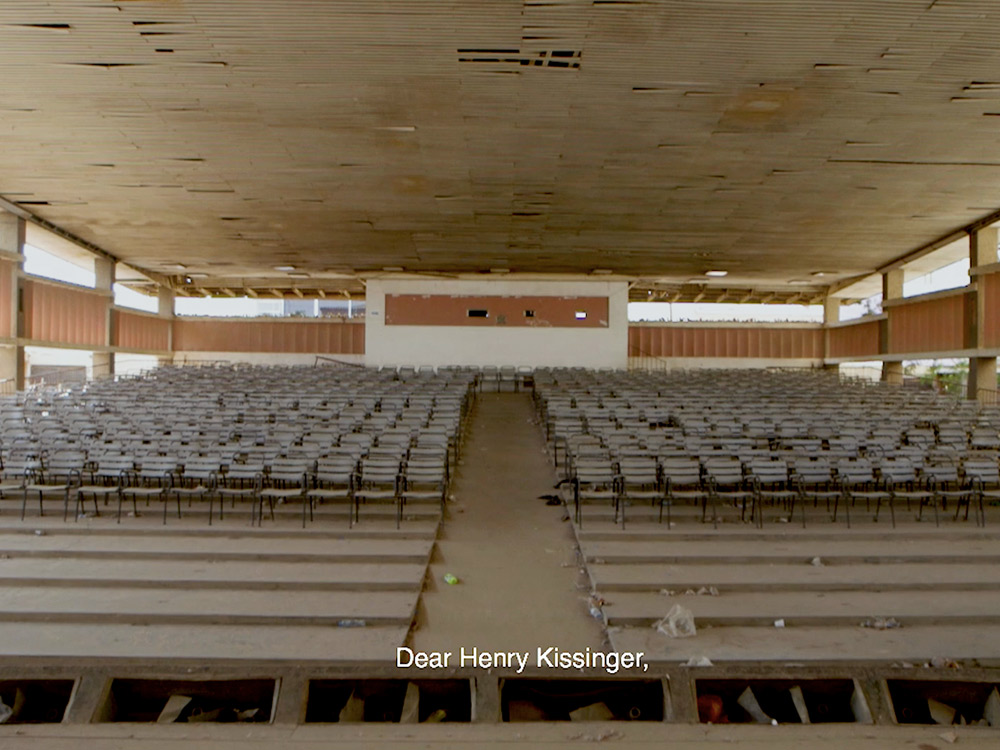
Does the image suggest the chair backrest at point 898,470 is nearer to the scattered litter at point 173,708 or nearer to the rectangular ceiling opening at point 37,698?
the scattered litter at point 173,708

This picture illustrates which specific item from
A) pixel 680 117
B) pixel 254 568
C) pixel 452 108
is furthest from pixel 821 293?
pixel 254 568

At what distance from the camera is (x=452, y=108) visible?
37.0ft

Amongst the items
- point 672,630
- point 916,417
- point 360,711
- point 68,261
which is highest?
point 68,261

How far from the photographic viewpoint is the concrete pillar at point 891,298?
24719 mm

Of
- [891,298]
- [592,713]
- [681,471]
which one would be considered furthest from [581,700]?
[891,298]

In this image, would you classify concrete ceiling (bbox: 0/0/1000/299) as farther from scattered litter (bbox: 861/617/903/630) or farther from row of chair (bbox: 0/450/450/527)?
scattered litter (bbox: 861/617/903/630)

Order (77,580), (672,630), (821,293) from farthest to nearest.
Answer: (821,293), (77,580), (672,630)

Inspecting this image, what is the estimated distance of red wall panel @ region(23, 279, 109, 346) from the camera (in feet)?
63.9

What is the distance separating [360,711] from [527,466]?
22.3 feet

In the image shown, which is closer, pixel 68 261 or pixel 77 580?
pixel 77 580

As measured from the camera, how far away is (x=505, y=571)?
732cm

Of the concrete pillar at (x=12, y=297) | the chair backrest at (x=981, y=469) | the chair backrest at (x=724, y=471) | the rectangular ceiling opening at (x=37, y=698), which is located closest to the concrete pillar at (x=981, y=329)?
the chair backrest at (x=981, y=469)

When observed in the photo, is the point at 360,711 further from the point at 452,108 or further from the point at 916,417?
the point at 916,417

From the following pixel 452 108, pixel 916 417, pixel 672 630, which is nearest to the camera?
pixel 672 630
